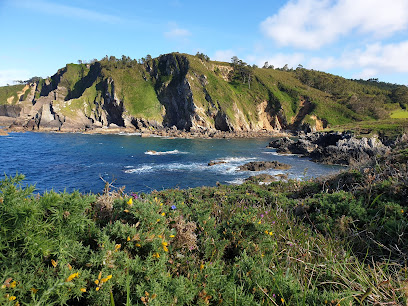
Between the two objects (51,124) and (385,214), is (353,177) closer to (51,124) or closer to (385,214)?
(385,214)

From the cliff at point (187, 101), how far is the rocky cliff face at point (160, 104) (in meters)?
0.33

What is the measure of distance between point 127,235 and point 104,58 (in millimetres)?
153352

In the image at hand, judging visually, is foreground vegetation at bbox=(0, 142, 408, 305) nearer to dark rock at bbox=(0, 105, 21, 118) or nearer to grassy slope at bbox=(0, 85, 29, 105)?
dark rock at bbox=(0, 105, 21, 118)

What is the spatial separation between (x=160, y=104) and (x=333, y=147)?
255ft

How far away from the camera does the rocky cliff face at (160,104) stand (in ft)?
301

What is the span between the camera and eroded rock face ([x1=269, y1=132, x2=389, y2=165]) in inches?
1580

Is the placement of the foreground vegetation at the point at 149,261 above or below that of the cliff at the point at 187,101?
below

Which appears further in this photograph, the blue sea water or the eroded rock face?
the eroded rock face

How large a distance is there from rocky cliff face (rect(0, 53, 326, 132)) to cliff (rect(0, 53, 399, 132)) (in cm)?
33

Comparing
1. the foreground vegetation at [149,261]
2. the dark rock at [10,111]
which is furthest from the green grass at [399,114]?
the dark rock at [10,111]

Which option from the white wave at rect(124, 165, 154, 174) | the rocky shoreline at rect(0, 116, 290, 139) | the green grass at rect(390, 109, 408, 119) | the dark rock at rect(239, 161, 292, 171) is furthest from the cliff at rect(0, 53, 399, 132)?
the white wave at rect(124, 165, 154, 174)

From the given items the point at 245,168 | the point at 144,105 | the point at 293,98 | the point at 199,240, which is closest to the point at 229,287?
the point at 199,240

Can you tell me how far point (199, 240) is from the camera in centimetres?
369

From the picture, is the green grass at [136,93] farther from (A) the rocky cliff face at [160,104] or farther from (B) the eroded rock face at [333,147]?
(B) the eroded rock face at [333,147]
